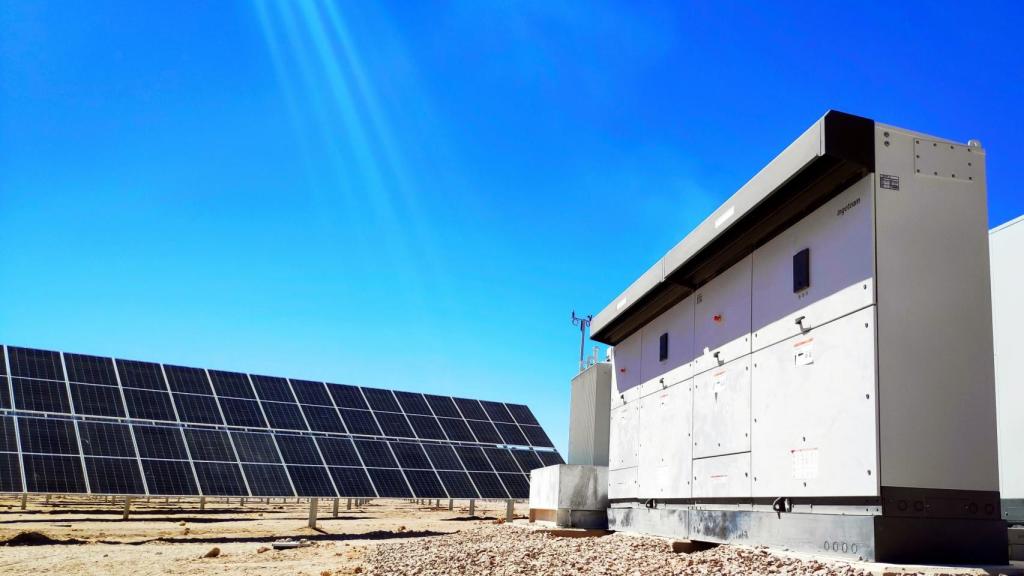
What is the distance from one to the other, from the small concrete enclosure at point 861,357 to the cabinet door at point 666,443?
1.09 metres

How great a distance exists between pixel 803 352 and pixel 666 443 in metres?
3.80

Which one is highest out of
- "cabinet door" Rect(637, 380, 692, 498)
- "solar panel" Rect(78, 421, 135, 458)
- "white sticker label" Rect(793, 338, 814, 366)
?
"solar panel" Rect(78, 421, 135, 458)

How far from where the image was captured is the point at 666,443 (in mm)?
10617

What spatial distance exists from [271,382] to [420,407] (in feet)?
19.5

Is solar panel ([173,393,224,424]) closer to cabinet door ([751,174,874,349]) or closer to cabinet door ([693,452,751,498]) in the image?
cabinet door ([693,452,751,498])

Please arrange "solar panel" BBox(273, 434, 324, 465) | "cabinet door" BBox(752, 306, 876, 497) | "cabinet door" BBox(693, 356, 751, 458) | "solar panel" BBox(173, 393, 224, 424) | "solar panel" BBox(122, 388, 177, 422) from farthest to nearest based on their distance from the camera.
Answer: "solar panel" BBox(173, 393, 224, 424)
"solar panel" BBox(122, 388, 177, 422)
"solar panel" BBox(273, 434, 324, 465)
"cabinet door" BBox(693, 356, 751, 458)
"cabinet door" BBox(752, 306, 876, 497)

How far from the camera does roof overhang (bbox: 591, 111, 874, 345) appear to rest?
21.6ft

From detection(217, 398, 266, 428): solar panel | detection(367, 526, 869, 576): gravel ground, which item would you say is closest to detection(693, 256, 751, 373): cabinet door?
detection(367, 526, 869, 576): gravel ground

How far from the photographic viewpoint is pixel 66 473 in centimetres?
2000

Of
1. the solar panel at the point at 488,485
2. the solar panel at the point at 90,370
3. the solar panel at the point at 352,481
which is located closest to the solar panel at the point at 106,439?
the solar panel at the point at 90,370

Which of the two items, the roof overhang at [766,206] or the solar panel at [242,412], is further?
the solar panel at [242,412]

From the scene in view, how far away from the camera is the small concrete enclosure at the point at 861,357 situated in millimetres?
6047

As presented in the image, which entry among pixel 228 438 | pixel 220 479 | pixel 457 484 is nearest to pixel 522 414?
pixel 457 484

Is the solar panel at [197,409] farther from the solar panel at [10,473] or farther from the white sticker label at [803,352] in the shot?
the white sticker label at [803,352]
